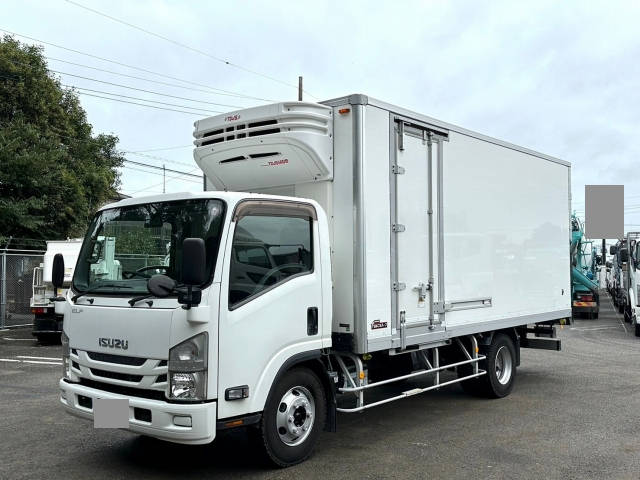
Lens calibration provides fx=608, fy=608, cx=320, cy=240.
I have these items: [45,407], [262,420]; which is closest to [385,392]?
[262,420]

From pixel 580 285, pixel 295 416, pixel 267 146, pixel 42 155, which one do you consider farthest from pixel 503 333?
pixel 42 155

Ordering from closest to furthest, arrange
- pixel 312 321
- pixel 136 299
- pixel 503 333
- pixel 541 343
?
pixel 136 299, pixel 312 321, pixel 503 333, pixel 541 343

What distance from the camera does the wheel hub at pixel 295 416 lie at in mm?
5090

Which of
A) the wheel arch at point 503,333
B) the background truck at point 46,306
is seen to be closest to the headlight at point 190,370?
the wheel arch at point 503,333

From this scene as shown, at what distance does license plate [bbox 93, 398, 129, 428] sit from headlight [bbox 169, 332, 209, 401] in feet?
1.57

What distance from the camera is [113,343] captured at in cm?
480

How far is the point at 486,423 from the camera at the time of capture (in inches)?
268

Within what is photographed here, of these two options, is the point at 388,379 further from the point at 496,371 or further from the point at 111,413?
the point at 111,413

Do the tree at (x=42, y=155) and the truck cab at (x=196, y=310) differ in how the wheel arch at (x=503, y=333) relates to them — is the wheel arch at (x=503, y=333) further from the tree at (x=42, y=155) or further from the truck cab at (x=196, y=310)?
the tree at (x=42, y=155)

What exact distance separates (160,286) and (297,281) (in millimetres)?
1212

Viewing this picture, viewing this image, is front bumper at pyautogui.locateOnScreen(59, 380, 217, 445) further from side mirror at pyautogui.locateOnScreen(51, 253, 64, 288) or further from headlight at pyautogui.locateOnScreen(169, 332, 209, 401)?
side mirror at pyautogui.locateOnScreen(51, 253, 64, 288)

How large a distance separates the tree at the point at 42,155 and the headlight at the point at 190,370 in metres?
16.6

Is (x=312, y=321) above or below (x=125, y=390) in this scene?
above

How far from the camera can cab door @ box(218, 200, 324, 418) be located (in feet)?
15.2
